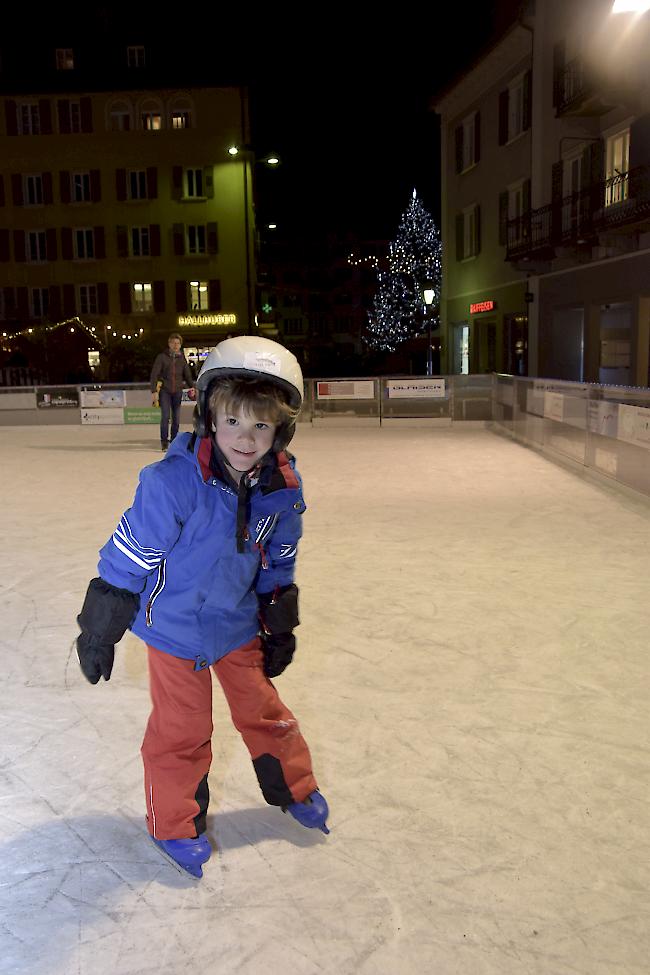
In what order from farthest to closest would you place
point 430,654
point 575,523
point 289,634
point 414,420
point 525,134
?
point 525,134, point 414,420, point 575,523, point 430,654, point 289,634

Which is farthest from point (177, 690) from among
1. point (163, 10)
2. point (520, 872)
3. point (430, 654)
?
point (163, 10)

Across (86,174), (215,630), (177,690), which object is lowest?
(177,690)

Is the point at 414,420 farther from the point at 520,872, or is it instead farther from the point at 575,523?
the point at 520,872

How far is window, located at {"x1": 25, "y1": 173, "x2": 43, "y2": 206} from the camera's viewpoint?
119 feet

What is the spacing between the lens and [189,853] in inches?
107

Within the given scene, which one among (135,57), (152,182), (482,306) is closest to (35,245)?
(152,182)

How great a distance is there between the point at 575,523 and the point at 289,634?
5.97 meters

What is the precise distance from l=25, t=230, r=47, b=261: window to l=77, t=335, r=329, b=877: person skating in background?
36921 mm

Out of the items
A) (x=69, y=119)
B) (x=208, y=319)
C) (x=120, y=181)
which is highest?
(x=69, y=119)

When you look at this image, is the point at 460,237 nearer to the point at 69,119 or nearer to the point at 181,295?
the point at 181,295

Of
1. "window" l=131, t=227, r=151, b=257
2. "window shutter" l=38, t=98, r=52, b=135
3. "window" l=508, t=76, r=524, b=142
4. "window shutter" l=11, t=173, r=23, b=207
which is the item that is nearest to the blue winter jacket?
"window" l=508, t=76, r=524, b=142

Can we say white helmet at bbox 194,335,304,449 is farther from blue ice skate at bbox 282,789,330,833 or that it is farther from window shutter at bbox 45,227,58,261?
window shutter at bbox 45,227,58,261

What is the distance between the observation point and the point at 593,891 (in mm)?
2609

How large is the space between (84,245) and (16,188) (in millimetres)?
3567
